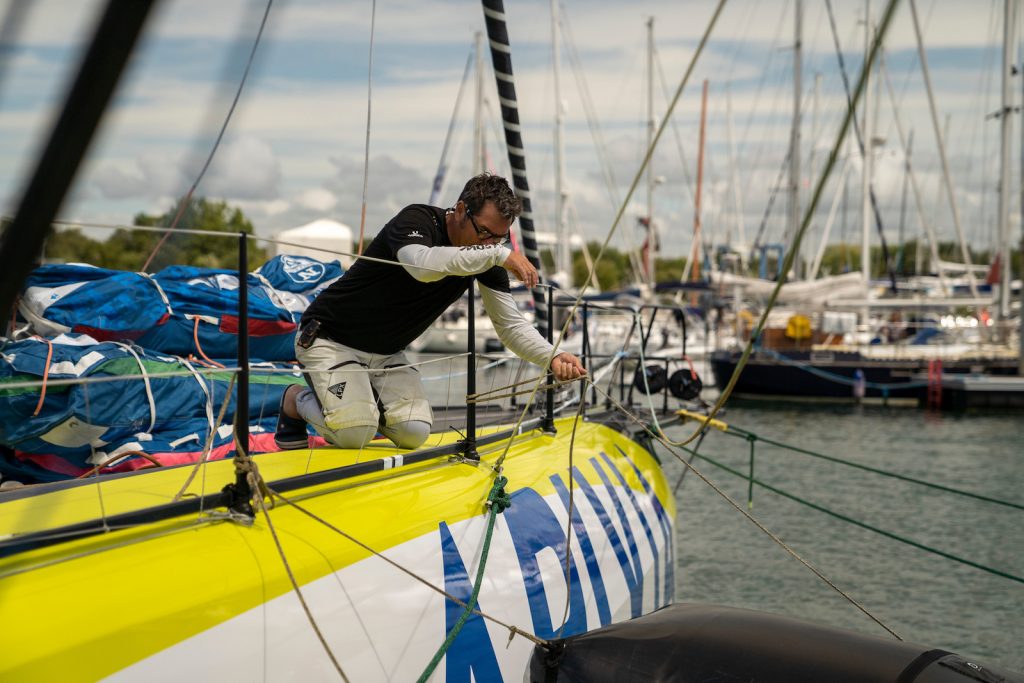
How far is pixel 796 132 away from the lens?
89.9ft

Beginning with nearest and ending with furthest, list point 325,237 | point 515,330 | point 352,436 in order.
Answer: point 352,436, point 515,330, point 325,237

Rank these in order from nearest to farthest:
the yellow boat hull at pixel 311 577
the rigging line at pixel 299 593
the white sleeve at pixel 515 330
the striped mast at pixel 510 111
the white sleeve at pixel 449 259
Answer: the yellow boat hull at pixel 311 577, the rigging line at pixel 299 593, the white sleeve at pixel 449 259, the white sleeve at pixel 515 330, the striped mast at pixel 510 111

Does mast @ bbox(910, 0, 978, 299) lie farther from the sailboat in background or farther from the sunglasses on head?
the sunglasses on head

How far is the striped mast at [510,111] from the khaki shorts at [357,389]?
4.09 feet

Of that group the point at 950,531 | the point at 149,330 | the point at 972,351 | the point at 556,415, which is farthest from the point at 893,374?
the point at 149,330

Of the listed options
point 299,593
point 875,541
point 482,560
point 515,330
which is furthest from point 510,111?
point 875,541

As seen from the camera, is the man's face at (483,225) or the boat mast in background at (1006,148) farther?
the boat mast in background at (1006,148)

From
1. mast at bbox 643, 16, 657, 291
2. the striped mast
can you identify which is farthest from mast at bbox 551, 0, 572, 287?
the striped mast

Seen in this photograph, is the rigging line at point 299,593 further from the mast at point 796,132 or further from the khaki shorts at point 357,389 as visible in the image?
the mast at point 796,132

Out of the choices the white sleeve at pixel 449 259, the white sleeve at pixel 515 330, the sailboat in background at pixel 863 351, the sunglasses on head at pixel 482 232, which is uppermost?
the sunglasses on head at pixel 482 232

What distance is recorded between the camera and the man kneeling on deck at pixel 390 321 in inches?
145

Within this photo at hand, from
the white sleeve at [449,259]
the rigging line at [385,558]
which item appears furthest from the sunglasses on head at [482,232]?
the rigging line at [385,558]

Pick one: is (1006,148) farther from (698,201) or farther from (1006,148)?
(698,201)

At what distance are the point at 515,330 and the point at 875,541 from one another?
7.45 meters
